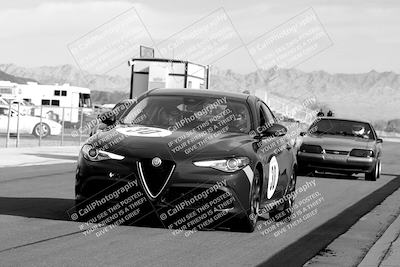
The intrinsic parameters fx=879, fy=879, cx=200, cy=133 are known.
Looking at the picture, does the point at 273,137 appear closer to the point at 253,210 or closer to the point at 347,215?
the point at 253,210

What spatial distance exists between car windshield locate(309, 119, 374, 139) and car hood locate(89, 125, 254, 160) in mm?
12465

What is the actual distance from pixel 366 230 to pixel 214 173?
8.24 feet

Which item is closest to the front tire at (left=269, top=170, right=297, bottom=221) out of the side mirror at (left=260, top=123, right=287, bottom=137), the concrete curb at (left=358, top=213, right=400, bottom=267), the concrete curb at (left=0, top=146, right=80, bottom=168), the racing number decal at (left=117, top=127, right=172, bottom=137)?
the side mirror at (left=260, top=123, right=287, bottom=137)

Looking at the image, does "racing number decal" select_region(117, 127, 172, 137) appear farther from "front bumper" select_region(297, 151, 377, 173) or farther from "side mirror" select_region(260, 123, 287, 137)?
"front bumper" select_region(297, 151, 377, 173)

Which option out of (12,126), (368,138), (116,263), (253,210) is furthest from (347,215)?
(12,126)

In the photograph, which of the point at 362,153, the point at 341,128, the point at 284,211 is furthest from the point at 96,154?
the point at 341,128

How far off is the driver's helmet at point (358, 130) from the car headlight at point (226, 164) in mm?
12913

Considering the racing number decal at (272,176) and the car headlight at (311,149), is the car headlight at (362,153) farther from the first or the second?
the racing number decal at (272,176)

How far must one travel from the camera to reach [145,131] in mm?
9414

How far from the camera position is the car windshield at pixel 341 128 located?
71.1 feet

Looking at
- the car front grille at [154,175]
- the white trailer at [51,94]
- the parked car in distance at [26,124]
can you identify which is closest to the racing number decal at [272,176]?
the car front grille at [154,175]

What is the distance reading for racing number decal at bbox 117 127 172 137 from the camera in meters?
9.25

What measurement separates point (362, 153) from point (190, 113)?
36.0 ft

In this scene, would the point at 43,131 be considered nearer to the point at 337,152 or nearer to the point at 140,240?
the point at 337,152
